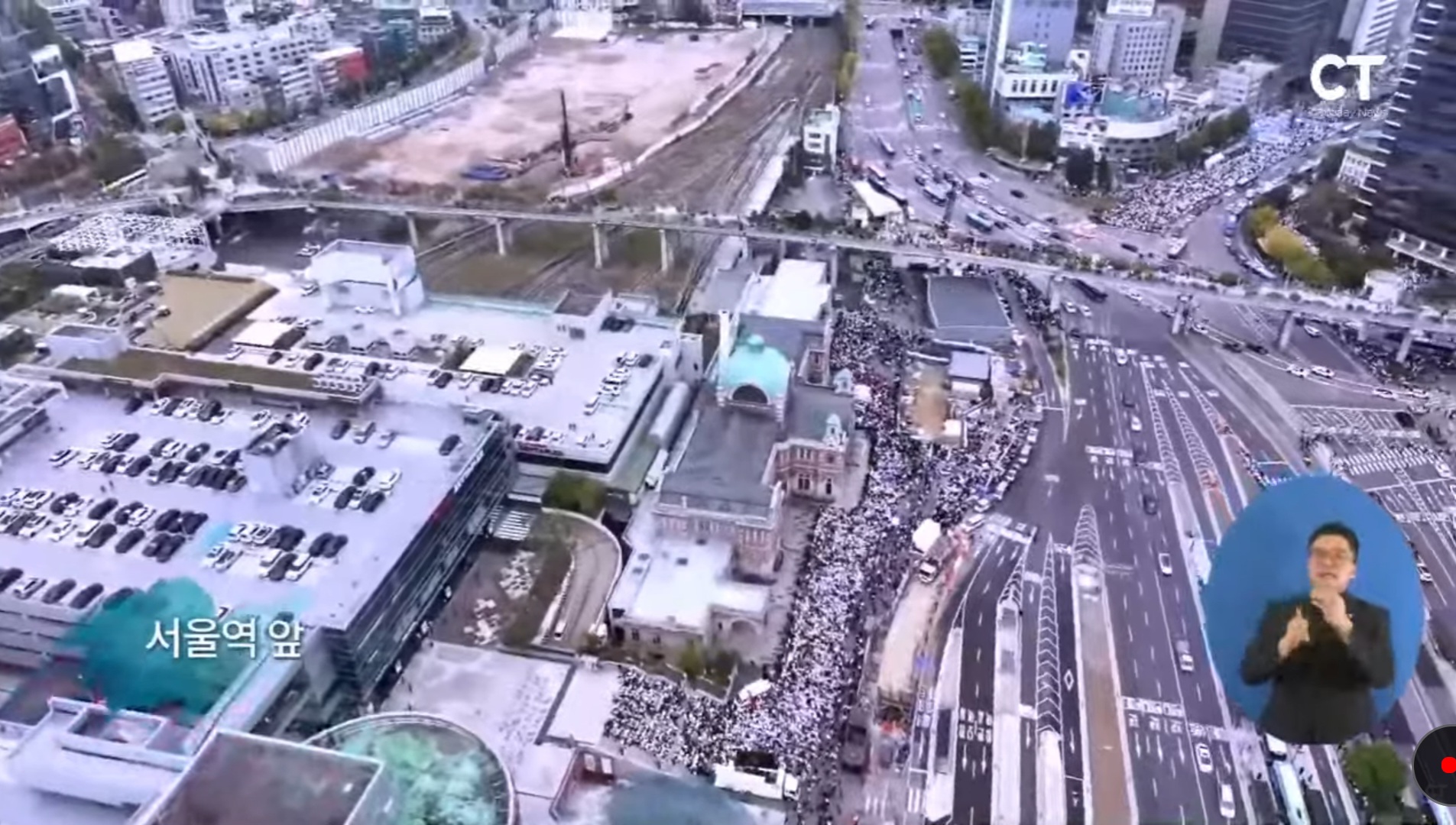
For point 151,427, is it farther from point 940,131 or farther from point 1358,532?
point 940,131

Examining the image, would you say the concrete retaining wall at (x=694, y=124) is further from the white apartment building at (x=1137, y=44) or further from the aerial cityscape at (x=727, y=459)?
the white apartment building at (x=1137, y=44)

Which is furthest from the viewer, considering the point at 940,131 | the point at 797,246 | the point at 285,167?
the point at 940,131

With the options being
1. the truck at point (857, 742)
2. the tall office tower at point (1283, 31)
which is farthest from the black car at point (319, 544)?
the tall office tower at point (1283, 31)

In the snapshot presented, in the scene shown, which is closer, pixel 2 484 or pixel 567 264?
pixel 2 484

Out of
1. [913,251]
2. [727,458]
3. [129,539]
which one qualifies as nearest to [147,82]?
[129,539]

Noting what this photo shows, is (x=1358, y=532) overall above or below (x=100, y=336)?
above

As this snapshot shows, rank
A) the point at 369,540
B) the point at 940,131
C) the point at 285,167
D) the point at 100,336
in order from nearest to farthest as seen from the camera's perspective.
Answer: the point at 369,540 → the point at 100,336 → the point at 285,167 → the point at 940,131

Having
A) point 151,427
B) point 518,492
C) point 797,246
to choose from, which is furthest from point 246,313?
point 797,246
